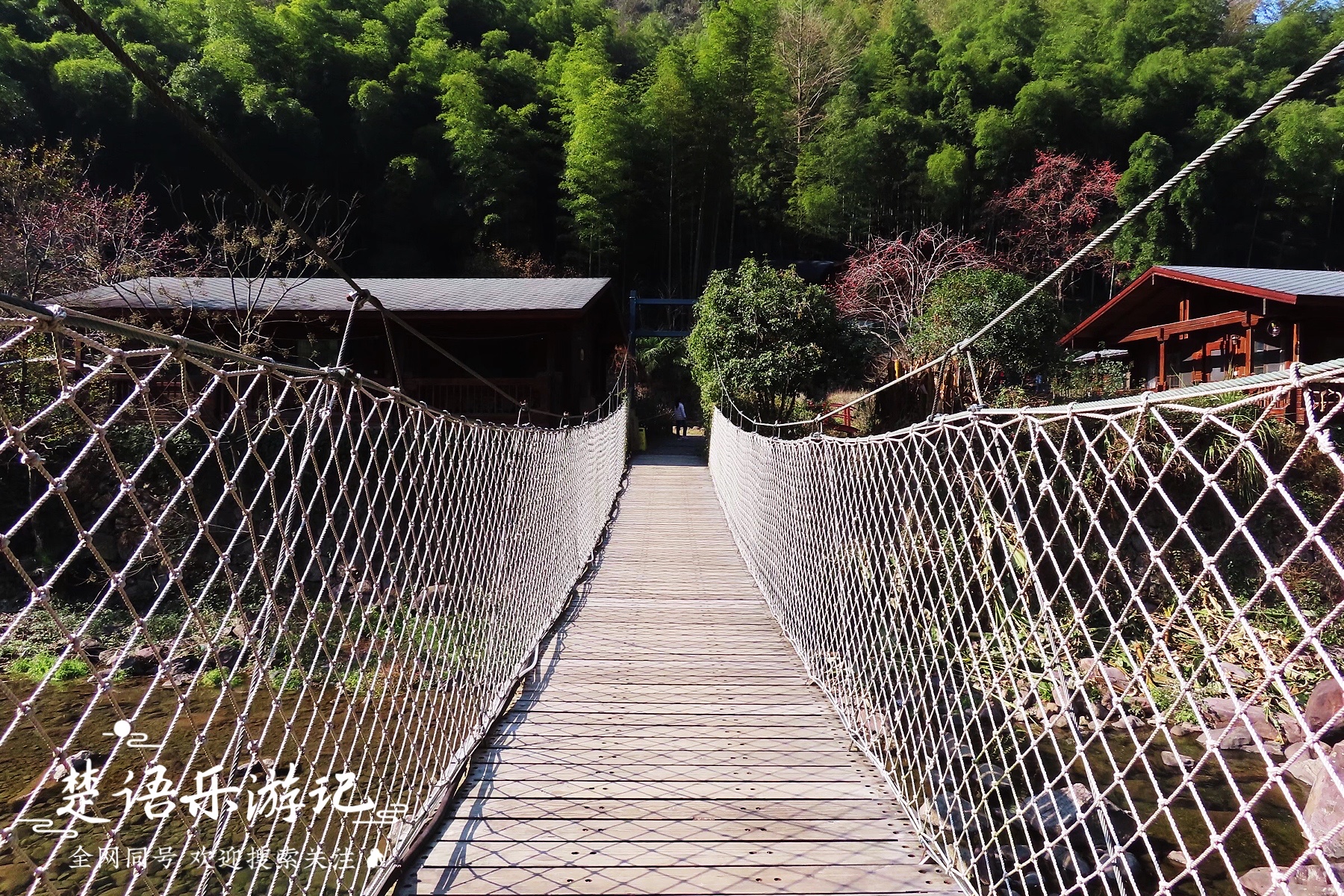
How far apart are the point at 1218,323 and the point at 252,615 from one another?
9291 mm

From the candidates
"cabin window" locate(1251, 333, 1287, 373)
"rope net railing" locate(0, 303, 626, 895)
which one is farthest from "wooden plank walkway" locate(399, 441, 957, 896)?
"cabin window" locate(1251, 333, 1287, 373)

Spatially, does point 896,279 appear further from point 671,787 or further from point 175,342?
point 175,342

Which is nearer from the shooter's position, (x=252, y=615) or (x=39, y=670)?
(x=39, y=670)

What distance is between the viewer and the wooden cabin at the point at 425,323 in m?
7.37

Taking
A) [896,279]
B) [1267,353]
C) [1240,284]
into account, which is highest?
[896,279]

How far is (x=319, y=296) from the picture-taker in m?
8.15

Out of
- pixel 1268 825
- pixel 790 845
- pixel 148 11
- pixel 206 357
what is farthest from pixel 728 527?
pixel 148 11

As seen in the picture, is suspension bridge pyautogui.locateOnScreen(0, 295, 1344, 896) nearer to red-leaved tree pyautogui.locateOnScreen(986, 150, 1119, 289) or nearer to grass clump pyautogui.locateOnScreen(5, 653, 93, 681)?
grass clump pyautogui.locateOnScreen(5, 653, 93, 681)

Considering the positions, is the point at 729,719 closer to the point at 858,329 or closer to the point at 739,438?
the point at 739,438

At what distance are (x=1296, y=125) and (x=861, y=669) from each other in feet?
50.5

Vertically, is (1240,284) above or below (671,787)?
above

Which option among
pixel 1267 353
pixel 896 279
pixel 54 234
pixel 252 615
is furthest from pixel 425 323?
pixel 1267 353

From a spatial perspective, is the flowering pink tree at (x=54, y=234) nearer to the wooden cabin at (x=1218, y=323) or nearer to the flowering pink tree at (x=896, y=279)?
the flowering pink tree at (x=896, y=279)

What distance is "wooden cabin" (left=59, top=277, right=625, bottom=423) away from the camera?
737 centimetres
